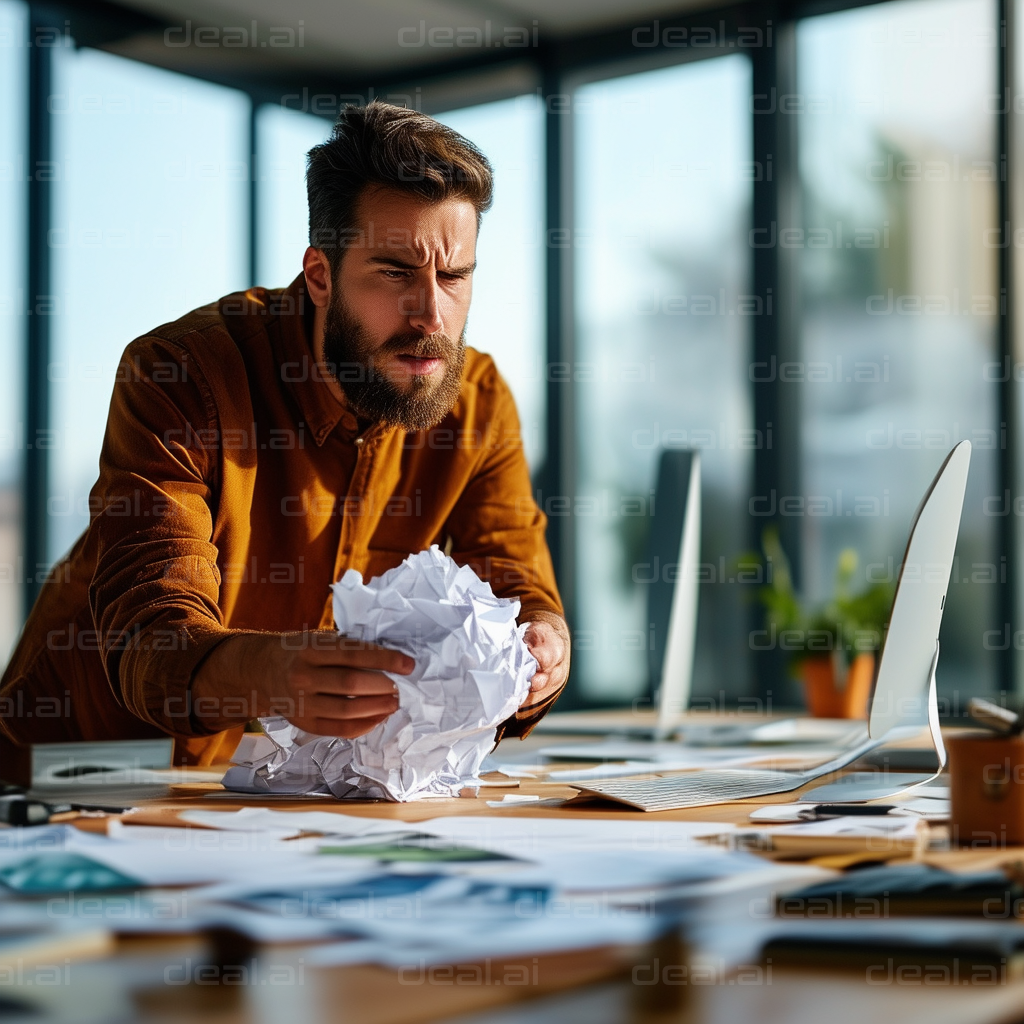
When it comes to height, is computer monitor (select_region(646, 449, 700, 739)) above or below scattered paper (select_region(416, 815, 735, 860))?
above

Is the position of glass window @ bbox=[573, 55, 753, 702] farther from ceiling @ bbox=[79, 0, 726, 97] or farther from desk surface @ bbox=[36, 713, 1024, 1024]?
desk surface @ bbox=[36, 713, 1024, 1024]

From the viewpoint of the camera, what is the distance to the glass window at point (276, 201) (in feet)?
15.0

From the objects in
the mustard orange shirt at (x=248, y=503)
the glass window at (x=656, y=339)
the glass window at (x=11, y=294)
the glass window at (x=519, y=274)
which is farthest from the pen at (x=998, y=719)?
the glass window at (x=519, y=274)

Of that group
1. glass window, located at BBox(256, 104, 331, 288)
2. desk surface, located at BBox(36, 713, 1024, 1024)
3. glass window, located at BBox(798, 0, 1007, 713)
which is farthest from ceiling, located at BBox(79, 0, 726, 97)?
desk surface, located at BBox(36, 713, 1024, 1024)

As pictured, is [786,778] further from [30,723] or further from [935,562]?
[30,723]

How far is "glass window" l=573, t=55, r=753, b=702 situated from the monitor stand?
284 cm

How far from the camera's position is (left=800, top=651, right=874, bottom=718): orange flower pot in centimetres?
235

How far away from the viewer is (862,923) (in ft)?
2.18

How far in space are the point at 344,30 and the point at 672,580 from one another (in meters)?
3.38

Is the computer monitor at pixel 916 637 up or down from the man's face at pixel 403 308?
down

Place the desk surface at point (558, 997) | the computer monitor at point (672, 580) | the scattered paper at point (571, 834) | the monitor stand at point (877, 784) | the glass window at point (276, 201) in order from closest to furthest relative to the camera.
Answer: the desk surface at point (558, 997), the scattered paper at point (571, 834), the monitor stand at point (877, 784), the computer monitor at point (672, 580), the glass window at point (276, 201)

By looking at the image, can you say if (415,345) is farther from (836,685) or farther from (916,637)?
(836,685)

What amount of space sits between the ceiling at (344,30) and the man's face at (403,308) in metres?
3.08

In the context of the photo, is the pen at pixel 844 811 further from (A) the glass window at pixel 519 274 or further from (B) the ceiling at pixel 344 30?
(B) the ceiling at pixel 344 30
